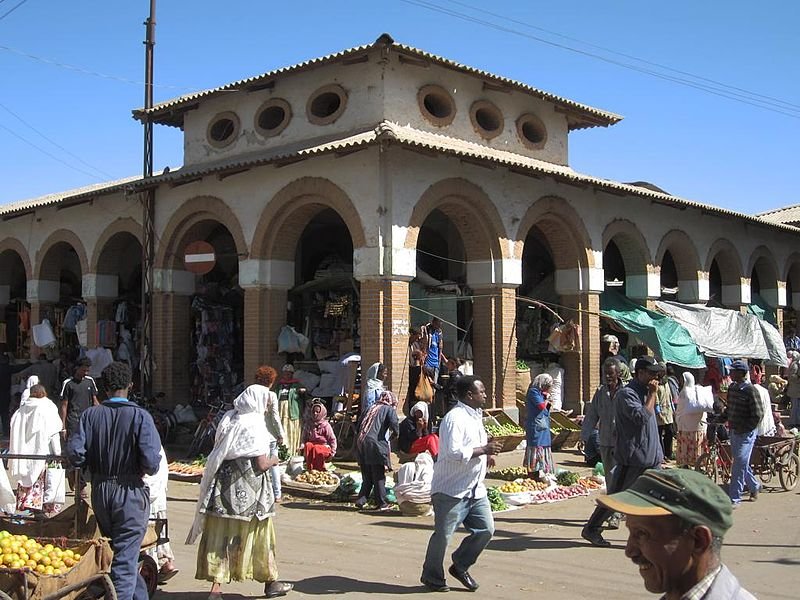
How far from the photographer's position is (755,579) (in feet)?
23.1

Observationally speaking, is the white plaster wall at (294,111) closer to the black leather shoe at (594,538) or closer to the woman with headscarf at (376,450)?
the woman with headscarf at (376,450)

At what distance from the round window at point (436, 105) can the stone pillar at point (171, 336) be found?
19.7ft

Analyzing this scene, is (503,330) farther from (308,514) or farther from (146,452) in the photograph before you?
(146,452)

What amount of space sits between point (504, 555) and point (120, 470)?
3.97 metres

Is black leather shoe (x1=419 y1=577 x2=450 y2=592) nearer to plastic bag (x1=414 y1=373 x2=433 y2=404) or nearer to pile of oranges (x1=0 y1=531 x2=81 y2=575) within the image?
pile of oranges (x1=0 y1=531 x2=81 y2=575)

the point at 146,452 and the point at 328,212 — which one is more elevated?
the point at 328,212

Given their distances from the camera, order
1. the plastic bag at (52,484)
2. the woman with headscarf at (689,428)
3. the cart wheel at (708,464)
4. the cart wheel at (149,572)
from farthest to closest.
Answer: the woman with headscarf at (689,428), the cart wheel at (708,464), the plastic bag at (52,484), the cart wheel at (149,572)

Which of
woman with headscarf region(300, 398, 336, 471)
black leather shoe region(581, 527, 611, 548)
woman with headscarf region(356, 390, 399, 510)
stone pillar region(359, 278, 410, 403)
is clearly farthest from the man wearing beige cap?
stone pillar region(359, 278, 410, 403)

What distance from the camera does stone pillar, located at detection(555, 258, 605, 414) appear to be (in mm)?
17109

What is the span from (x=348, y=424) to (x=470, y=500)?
24.8 ft

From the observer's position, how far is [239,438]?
21.3 ft

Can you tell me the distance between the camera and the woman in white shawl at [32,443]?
10039mm

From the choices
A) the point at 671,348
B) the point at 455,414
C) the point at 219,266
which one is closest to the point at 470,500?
the point at 455,414

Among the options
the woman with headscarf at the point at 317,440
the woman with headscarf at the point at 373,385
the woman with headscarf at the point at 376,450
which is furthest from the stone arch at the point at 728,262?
the woman with headscarf at the point at 376,450
